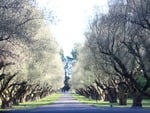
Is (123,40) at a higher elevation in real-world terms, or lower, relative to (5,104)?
higher

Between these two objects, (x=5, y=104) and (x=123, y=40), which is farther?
(x=5, y=104)

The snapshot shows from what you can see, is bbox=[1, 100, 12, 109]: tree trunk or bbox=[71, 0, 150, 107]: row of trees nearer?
bbox=[71, 0, 150, 107]: row of trees

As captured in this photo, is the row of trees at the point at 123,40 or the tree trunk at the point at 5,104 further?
the tree trunk at the point at 5,104

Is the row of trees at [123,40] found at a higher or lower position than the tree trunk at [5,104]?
higher

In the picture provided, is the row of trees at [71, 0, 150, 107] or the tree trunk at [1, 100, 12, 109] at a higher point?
the row of trees at [71, 0, 150, 107]

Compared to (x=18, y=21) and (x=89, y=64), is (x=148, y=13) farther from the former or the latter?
(x=89, y=64)

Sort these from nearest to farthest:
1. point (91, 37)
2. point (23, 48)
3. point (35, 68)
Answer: point (23, 48)
point (91, 37)
point (35, 68)

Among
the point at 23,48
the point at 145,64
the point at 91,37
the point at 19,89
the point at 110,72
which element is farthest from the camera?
the point at 19,89

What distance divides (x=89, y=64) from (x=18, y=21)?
87.6 feet

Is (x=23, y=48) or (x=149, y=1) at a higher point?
(x=149, y=1)

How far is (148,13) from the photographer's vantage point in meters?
34.5

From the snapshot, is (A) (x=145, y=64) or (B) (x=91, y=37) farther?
(B) (x=91, y=37)

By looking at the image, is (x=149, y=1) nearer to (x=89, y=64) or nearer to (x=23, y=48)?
(x=23, y=48)

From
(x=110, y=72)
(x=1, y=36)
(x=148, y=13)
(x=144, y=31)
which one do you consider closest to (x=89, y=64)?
(x=110, y=72)
